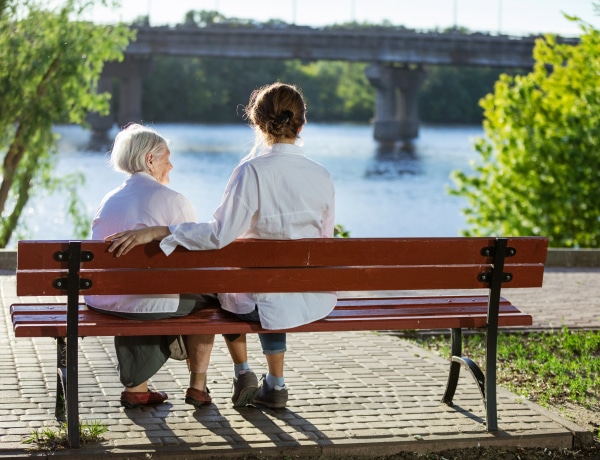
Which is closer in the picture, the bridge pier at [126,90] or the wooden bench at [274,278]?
the wooden bench at [274,278]

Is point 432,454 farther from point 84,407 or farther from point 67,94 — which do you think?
point 67,94

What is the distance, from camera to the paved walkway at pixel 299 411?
4168 mm

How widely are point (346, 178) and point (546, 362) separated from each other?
34.2 metres

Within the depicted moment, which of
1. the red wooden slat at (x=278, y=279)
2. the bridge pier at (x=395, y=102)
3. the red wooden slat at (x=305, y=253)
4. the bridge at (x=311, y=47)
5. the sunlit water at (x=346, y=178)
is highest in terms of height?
the bridge at (x=311, y=47)

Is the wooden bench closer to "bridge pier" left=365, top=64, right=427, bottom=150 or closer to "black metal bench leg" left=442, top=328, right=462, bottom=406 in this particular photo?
"black metal bench leg" left=442, top=328, right=462, bottom=406

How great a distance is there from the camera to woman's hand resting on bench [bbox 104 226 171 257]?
4008 millimetres

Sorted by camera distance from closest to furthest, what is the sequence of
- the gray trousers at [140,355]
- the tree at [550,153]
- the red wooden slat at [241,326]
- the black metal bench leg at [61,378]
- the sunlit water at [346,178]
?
the red wooden slat at [241,326] → the black metal bench leg at [61,378] → the gray trousers at [140,355] → the tree at [550,153] → the sunlit water at [346,178]

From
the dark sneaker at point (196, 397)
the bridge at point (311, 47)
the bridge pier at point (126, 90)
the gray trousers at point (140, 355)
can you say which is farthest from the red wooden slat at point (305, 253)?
the bridge pier at point (126, 90)

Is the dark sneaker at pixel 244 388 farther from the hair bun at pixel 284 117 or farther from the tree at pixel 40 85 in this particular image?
the tree at pixel 40 85

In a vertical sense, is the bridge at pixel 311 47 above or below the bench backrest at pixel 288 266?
above

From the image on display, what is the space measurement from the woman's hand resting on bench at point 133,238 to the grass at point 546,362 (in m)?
2.08

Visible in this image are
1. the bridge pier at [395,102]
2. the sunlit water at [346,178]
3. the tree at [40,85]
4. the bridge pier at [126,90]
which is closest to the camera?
the tree at [40,85]

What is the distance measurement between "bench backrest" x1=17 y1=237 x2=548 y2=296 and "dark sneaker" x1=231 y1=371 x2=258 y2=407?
0.57m

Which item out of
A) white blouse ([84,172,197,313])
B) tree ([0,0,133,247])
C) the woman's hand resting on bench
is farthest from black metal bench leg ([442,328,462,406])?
tree ([0,0,133,247])
